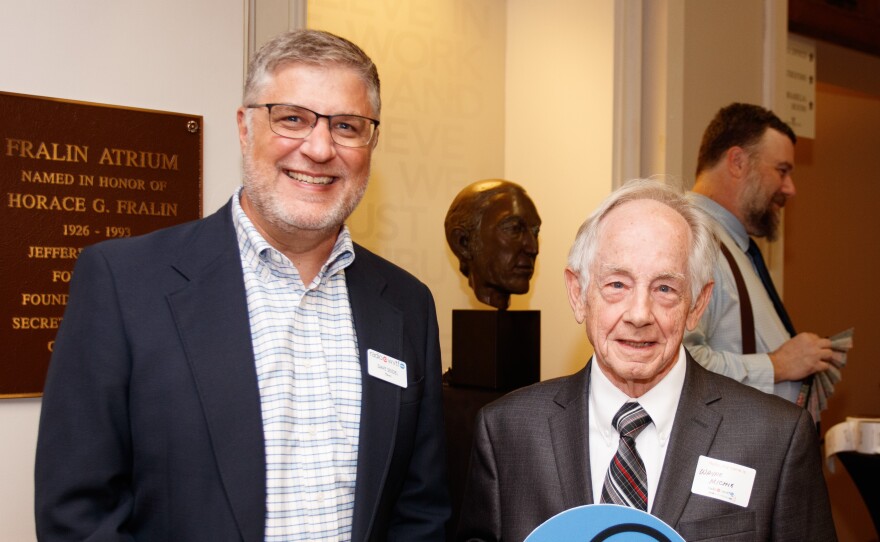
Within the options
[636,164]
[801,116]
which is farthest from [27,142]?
[801,116]

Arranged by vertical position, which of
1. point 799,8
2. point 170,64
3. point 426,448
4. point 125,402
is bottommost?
point 426,448

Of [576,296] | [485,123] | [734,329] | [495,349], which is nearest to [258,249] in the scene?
[576,296]

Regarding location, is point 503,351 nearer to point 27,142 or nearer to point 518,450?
point 518,450

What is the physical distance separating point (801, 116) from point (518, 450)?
404 cm

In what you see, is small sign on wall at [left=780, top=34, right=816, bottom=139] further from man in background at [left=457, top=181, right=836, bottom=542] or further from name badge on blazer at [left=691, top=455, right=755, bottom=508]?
name badge on blazer at [left=691, top=455, right=755, bottom=508]

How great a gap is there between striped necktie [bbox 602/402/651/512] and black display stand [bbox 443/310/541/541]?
146 cm

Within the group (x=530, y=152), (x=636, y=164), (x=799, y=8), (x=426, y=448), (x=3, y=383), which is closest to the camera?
(x=426, y=448)

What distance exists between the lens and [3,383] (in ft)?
8.50

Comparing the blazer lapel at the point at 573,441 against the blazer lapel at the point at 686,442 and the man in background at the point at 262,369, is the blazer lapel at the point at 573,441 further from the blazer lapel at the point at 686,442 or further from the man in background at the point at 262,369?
the man in background at the point at 262,369

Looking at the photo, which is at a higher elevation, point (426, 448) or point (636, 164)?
point (636, 164)

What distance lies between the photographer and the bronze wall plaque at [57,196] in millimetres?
2592

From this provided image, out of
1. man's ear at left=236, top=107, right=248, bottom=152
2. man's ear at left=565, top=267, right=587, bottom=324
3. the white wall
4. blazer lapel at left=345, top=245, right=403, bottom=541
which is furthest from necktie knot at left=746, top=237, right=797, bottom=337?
man's ear at left=236, top=107, right=248, bottom=152

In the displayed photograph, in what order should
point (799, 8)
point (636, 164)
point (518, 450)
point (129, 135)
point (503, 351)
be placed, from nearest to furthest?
point (518, 450), point (129, 135), point (503, 351), point (636, 164), point (799, 8)

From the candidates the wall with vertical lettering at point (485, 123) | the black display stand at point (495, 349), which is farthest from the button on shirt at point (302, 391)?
the wall with vertical lettering at point (485, 123)
